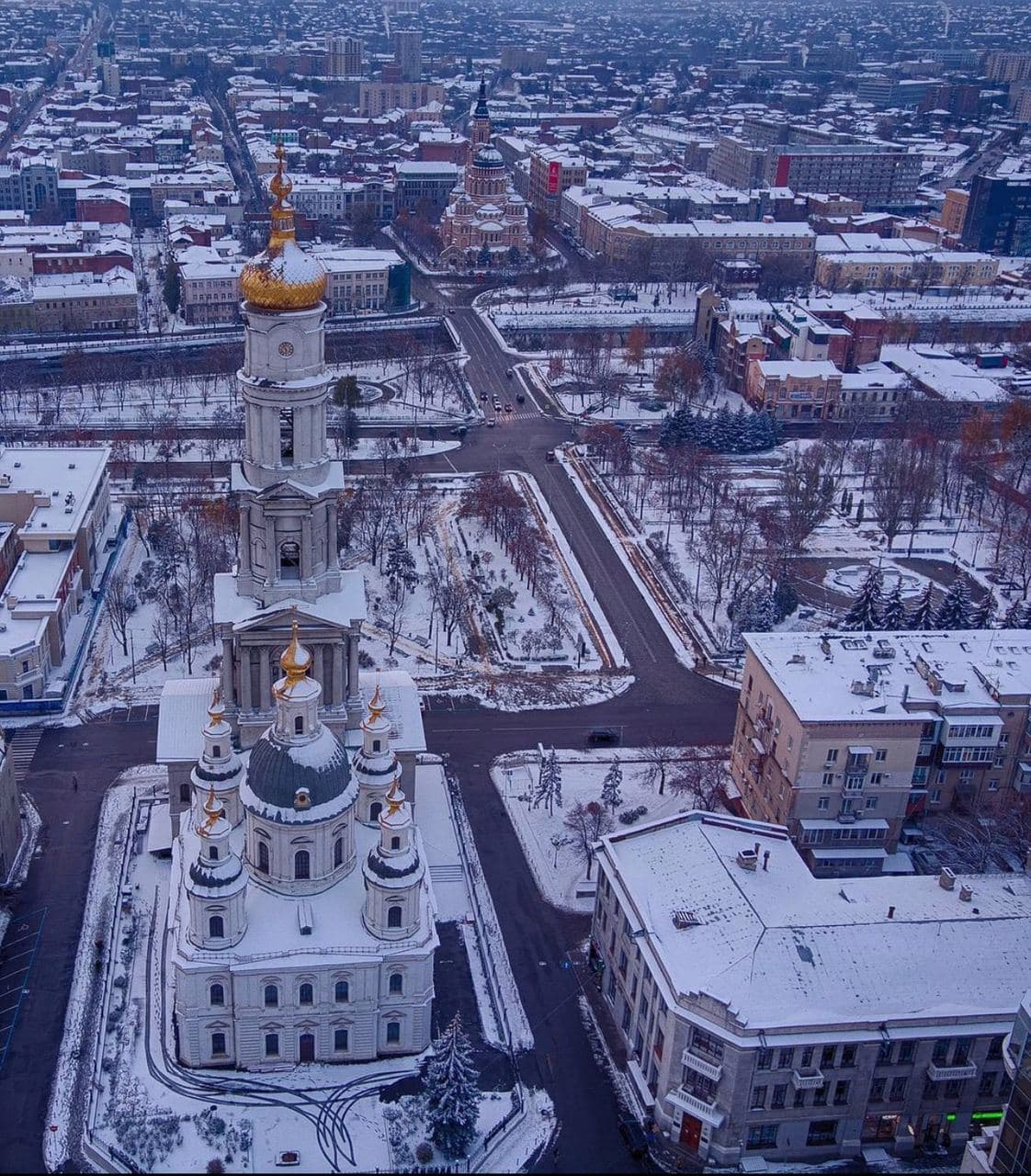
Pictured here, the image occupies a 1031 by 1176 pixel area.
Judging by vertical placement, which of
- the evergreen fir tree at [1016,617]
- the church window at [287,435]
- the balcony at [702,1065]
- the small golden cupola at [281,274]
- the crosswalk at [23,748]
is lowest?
the crosswalk at [23,748]

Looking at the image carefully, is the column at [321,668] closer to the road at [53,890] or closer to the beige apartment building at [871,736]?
the road at [53,890]

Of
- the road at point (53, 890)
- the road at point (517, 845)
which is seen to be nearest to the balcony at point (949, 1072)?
the road at point (517, 845)

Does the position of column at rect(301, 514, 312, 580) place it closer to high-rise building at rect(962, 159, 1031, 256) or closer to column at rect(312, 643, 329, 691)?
column at rect(312, 643, 329, 691)

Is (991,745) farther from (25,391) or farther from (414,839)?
(25,391)

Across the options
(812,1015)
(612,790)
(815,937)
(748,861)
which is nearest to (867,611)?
(612,790)

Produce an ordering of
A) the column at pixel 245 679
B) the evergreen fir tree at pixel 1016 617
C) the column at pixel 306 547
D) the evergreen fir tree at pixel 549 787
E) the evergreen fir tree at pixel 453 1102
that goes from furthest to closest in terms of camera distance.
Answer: the evergreen fir tree at pixel 1016 617 → the evergreen fir tree at pixel 549 787 → the column at pixel 245 679 → the column at pixel 306 547 → the evergreen fir tree at pixel 453 1102

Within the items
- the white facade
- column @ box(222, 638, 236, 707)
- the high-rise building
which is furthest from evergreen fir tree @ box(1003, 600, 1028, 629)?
the high-rise building

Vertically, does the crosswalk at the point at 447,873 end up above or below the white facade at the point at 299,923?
below

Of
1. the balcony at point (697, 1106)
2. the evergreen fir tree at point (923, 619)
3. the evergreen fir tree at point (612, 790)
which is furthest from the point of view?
the evergreen fir tree at point (923, 619)
